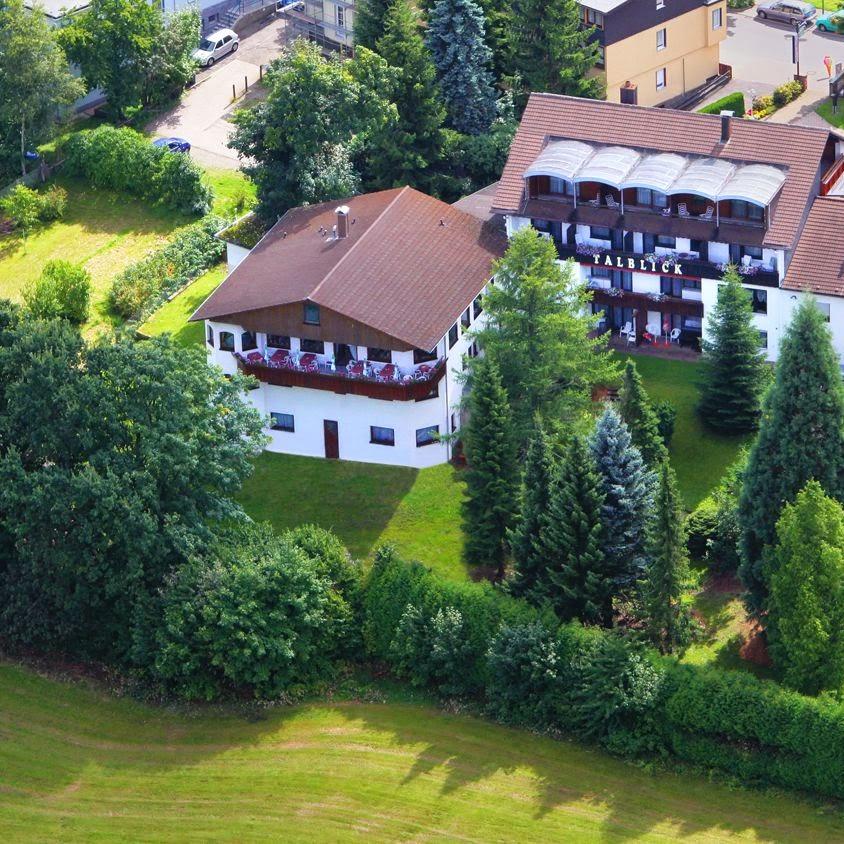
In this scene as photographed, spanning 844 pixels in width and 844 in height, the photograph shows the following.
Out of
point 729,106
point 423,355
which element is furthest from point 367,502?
point 729,106

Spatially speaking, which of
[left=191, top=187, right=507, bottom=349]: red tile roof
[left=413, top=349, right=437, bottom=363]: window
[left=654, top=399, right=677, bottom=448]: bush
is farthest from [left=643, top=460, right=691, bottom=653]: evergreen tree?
[left=191, top=187, right=507, bottom=349]: red tile roof

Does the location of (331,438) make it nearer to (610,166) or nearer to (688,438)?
(688,438)

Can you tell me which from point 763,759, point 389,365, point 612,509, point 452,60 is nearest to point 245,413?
point 389,365

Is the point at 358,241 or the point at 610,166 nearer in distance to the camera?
the point at 358,241

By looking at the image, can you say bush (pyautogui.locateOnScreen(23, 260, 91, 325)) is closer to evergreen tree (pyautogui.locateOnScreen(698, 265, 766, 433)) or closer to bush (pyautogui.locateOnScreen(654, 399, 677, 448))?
bush (pyautogui.locateOnScreen(654, 399, 677, 448))

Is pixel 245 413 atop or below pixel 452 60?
below

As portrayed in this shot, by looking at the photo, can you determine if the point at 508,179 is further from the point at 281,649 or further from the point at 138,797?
the point at 138,797

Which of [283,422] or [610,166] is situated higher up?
[610,166]
